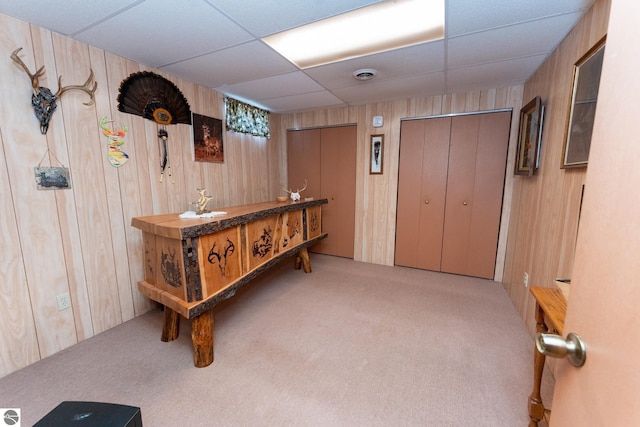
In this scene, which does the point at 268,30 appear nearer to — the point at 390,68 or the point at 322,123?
the point at 390,68

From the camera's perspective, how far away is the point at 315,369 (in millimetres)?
1688

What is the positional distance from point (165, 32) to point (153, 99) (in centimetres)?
76

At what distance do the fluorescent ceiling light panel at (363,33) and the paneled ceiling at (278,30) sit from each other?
0.20ft

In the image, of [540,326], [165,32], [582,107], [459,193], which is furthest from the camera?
[459,193]

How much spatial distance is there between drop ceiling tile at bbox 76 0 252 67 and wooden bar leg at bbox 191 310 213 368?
1870mm

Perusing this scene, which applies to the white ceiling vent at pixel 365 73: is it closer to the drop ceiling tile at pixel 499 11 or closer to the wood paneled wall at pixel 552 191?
the drop ceiling tile at pixel 499 11

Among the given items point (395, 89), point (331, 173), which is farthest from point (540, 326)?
point (331, 173)

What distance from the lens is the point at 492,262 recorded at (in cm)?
310

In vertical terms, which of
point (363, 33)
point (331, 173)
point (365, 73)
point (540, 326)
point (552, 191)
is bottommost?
point (540, 326)

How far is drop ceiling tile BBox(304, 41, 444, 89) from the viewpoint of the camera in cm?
199

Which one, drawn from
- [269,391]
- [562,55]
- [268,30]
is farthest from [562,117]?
[269,391]

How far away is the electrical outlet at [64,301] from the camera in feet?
6.01

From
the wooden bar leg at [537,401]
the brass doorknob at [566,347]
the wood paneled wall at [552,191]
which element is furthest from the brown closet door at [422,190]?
the brass doorknob at [566,347]

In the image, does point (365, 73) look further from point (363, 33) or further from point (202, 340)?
point (202, 340)
